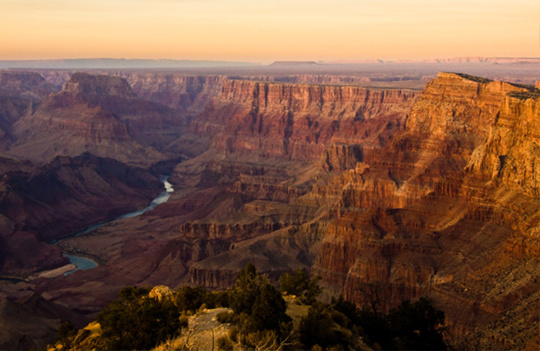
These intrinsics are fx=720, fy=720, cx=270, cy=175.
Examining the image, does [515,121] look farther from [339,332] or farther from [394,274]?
[339,332]

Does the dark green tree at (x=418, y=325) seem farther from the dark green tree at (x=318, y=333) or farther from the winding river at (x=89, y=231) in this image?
the winding river at (x=89, y=231)

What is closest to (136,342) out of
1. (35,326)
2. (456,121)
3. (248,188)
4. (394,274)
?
(35,326)

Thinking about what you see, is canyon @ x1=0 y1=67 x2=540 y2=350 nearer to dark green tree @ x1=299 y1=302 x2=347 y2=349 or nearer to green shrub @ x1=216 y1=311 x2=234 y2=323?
dark green tree @ x1=299 y1=302 x2=347 y2=349

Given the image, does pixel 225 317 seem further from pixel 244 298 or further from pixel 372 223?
pixel 372 223

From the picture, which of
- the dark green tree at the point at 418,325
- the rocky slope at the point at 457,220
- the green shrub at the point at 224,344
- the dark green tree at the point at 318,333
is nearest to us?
the green shrub at the point at 224,344

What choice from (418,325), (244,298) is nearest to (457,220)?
(418,325)

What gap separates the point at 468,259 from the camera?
74375 mm

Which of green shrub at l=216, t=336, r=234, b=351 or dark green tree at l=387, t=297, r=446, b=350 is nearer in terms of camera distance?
green shrub at l=216, t=336, r=234, b=351

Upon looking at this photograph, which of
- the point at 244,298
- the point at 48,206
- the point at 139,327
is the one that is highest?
the point at 244,298

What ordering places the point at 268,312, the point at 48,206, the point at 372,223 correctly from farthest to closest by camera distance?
the point at 48,206 < the point at 372,223 < the point at 268,312

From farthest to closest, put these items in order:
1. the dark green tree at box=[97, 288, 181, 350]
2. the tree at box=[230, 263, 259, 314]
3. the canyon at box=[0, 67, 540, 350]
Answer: the canyon at box=[0, 67, 540, 350] < the tree at box=[230, 263, 259, 314] < the dark green tree at box=[97, 288, 181, 350]

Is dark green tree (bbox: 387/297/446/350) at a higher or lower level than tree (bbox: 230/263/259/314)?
lower

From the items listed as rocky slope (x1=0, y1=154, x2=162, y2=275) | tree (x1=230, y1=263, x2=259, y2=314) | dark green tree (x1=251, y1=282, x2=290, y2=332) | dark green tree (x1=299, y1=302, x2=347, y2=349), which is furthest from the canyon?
dark green tree (x1=251, y1=282, x2=290, y2=332)

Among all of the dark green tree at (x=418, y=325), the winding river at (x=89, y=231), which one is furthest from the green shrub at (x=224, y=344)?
the winding river at (x=89, y=231)
